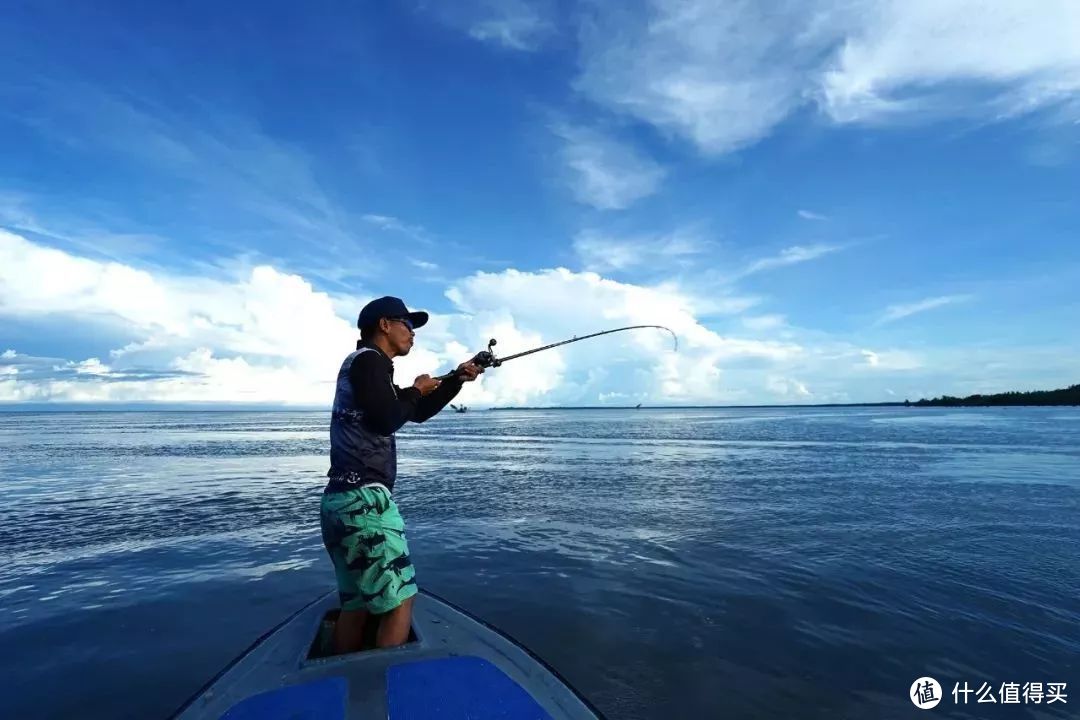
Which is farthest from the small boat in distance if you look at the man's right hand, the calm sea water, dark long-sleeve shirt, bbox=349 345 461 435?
the man's right hand

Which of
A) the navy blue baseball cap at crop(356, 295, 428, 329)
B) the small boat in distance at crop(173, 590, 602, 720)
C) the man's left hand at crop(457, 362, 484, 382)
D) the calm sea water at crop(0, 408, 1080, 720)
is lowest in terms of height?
the calm sea water at crop(0, 408, 1080, 720)

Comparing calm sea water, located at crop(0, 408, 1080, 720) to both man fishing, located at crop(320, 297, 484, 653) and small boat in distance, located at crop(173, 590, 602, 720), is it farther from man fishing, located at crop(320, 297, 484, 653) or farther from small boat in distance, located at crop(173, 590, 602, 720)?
man fishing, located at crop(320, 297, 484, 653)

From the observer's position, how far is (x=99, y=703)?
5.64 metres

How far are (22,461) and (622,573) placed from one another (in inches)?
1542

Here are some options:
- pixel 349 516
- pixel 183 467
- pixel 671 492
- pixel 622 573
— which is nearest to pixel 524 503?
pixel 671 492

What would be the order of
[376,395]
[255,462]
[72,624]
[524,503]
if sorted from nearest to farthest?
[376,395]
[72,624]
[524,503]
[255,462]

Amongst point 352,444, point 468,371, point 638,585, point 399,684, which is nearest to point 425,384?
point 468,371

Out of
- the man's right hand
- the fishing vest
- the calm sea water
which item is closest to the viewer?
the fishing vest

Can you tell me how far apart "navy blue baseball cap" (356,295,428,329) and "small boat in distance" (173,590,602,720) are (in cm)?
259

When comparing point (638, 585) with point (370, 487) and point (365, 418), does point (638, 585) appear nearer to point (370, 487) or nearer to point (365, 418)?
point (370, 487)

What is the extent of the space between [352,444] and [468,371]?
59.4 inches

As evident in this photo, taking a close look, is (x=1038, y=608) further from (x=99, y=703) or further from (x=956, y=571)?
(x=99, y=703)

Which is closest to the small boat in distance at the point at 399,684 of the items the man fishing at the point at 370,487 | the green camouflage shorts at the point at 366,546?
the man fishing at the point at 370,487

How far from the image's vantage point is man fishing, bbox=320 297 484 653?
3.99m
